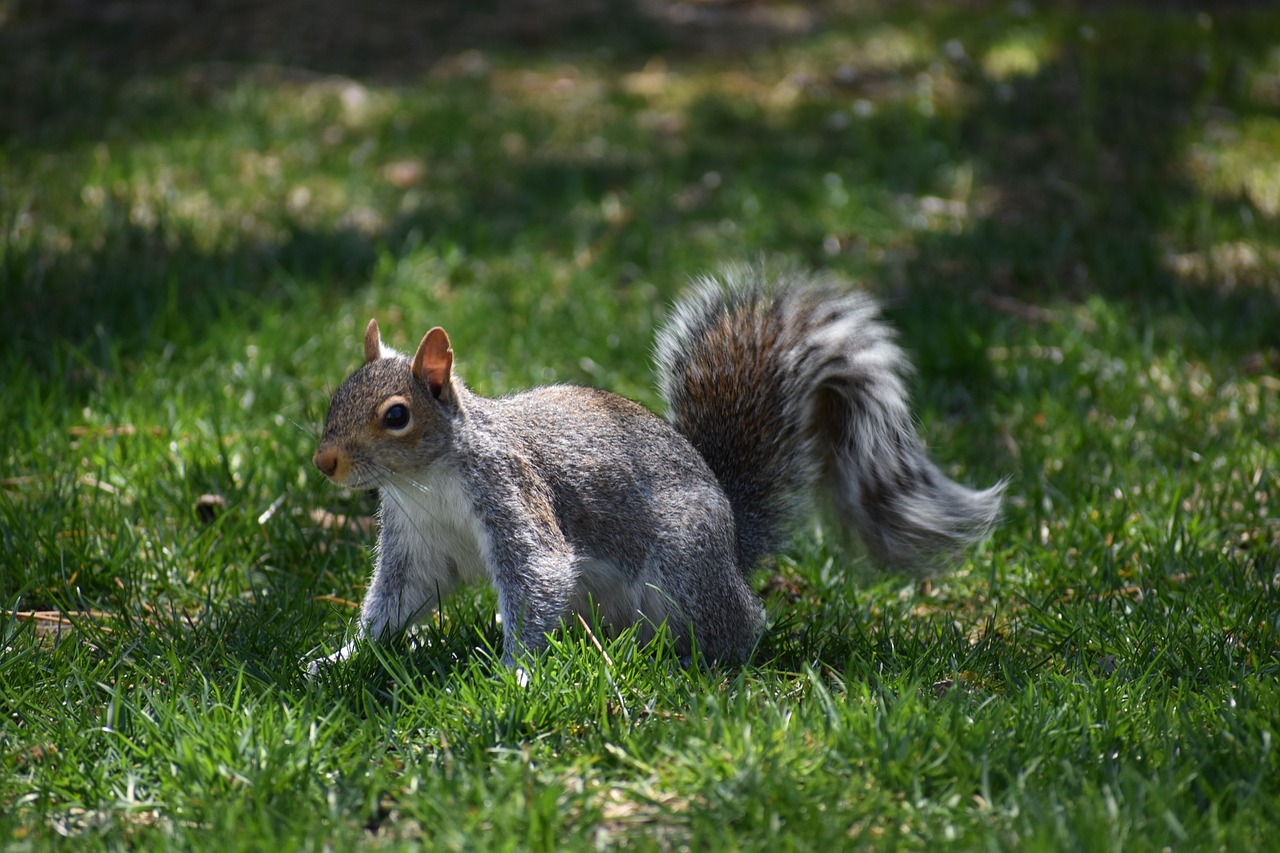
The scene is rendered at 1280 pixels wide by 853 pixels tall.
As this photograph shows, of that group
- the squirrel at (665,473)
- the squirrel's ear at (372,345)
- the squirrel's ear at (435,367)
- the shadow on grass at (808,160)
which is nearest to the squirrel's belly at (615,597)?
the squirrel at (665,473)

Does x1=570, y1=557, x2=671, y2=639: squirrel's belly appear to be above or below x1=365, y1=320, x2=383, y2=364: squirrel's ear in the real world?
below

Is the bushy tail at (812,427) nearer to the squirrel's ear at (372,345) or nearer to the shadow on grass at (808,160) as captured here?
the squirrel's ear at (372,345)

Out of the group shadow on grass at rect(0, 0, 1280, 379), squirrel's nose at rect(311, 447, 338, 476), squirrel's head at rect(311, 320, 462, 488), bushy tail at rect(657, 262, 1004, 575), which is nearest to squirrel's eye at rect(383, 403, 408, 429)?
squirrel's head at rect(311, 320, 462, 488)

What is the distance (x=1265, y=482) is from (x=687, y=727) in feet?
5.60

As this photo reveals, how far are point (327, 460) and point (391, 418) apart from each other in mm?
127

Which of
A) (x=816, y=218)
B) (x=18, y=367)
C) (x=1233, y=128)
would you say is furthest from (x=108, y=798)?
(x=1233, y=128)

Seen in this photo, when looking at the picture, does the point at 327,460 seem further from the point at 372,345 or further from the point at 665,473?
the point at 665,473

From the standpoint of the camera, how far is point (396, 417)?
7.07ft

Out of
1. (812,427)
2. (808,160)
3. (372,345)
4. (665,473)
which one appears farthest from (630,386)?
(808,160)

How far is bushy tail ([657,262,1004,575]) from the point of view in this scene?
8.21ft

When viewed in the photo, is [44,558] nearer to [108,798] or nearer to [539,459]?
[108,798]

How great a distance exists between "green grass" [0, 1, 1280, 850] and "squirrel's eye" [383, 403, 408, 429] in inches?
15.0

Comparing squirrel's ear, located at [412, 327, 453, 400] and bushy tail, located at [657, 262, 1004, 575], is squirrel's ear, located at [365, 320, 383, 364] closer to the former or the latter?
squirrel's ear, located at [412, 327, 453, 400]

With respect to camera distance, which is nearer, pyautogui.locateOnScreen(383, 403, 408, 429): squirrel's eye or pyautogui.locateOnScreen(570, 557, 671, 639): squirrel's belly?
pyautogui.locateOnScreen(383, 403, 408, 429): squirrel's eye
